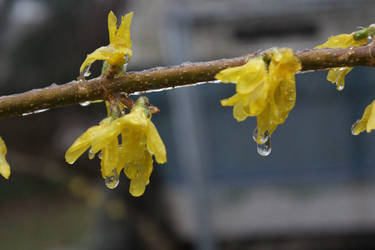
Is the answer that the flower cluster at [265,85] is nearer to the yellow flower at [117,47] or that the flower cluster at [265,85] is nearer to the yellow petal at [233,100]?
the yellow petal at [233,100]

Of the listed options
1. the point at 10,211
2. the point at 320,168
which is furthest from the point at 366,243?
the point at 10,211

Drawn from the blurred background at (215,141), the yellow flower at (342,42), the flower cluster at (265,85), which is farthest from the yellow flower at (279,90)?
the blurred background at (215,141)

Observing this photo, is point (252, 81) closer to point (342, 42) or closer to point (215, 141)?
point (342, 42)

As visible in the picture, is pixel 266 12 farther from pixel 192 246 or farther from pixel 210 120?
pixel 192 246

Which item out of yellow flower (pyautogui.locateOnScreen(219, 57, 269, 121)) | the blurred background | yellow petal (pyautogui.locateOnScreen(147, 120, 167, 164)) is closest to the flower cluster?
yellow flower (pyautogui.locateOnScreen(219, 57, 269, 121))

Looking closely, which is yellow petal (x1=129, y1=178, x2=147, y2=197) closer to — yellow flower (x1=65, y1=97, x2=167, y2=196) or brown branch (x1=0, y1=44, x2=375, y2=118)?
yellow flower (x1=65, y1=97, x2=167, y2=196)
